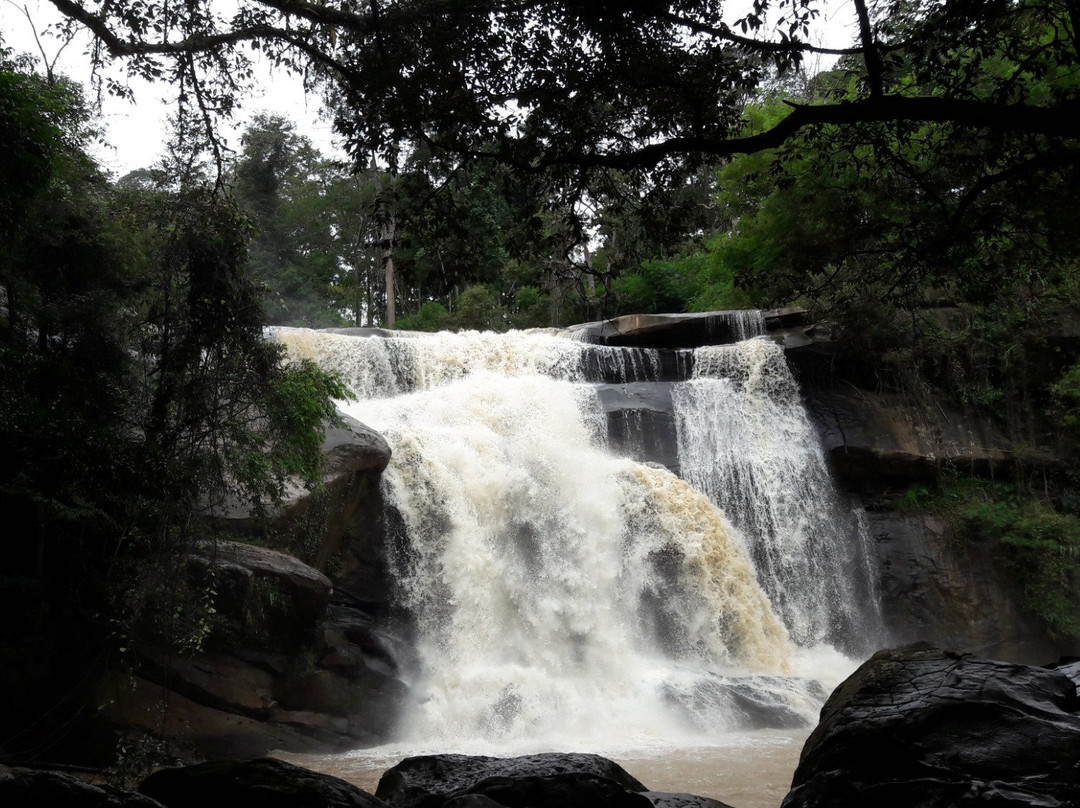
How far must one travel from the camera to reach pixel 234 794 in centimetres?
450

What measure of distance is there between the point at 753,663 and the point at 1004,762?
8.62m

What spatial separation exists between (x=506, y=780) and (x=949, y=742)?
2450 millimetres

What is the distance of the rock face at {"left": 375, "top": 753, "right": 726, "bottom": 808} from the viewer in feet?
15.4

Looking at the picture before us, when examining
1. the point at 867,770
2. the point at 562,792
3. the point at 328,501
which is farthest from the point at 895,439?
the point at 562,792

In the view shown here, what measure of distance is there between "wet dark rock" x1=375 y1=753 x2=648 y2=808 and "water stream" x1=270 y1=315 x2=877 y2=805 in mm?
4230

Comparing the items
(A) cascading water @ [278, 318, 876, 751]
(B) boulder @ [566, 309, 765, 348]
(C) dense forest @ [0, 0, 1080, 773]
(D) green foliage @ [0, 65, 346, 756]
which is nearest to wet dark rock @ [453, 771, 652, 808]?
(C) dense forest @ [0, 0, 1080, 773]

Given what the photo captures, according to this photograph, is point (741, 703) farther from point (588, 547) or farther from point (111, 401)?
point (111, 401)

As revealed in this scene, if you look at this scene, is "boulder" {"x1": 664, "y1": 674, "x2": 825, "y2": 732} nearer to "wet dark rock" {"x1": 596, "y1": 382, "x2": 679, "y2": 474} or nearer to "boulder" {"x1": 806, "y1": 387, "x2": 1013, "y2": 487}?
"wet dark rock" {"x1": 596, "y1": 382, "x2": 679, "y2": 474}

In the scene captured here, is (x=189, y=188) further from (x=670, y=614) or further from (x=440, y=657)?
(x=670, y=614)

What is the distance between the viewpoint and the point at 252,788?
14.7 ft

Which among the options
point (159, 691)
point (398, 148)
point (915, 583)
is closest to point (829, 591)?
point (915, 583)

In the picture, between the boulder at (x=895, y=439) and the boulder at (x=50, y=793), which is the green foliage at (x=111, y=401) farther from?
the boulder at (x=895, y=439)

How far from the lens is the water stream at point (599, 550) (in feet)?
34.6

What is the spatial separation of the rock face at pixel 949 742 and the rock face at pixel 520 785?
95cm
